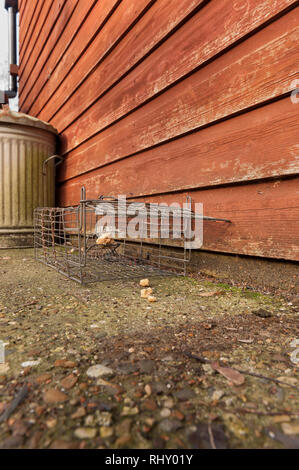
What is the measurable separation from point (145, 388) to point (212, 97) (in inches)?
58.6

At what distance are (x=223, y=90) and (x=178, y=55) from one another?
19.7 inches

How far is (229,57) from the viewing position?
4.59ft

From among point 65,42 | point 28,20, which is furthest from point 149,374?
point 28,20

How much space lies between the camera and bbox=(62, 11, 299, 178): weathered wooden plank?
1.16 meters

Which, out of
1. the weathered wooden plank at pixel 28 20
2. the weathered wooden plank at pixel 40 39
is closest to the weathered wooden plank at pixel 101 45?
the weathered wooden plank at pixel 40 39

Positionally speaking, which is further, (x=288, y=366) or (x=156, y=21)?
(x=156, y=21)

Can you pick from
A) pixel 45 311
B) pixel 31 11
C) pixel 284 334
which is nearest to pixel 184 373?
pixel 284 334

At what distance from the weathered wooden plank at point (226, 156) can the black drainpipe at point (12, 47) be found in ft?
18.7

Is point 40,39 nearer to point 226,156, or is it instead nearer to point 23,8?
point 23,8

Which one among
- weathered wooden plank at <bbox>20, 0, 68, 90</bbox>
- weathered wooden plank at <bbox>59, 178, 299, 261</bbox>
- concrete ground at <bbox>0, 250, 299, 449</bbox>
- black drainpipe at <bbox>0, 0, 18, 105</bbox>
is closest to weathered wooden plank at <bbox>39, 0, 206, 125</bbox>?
weathered wooden plank at <bbox>59, 178, 299, 261</bbox>

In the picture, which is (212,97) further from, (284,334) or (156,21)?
(284,334)

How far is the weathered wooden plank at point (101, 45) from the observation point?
2.08 m

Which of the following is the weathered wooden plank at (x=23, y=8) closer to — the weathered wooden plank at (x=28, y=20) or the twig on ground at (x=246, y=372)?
the weathered wooden plank at (x=28, y=20)
